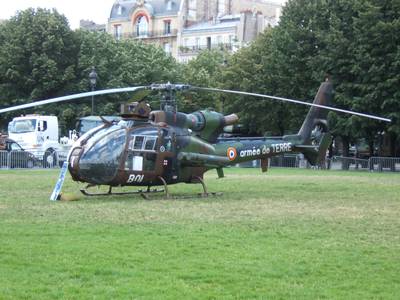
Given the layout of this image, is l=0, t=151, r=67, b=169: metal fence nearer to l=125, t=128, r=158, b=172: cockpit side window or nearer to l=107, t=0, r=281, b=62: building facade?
l=125, t=128, r=158, b=172: cockpit side window

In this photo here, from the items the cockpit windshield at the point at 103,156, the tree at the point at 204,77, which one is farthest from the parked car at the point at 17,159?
the cockpit windshield at the point at 103,156

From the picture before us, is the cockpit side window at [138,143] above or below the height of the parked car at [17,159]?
above

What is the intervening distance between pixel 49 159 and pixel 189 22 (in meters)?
66.7

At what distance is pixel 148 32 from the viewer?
11144cm

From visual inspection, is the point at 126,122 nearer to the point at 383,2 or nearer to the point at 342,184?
the point at 342,184

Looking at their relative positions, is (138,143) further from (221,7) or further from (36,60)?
(221,7)

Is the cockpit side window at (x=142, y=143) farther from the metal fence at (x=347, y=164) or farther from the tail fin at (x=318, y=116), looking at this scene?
the metal fence at (x=347, y=164)

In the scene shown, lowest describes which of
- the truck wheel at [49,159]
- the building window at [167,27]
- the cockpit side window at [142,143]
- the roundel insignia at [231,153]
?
the truck wheel at [49,159]

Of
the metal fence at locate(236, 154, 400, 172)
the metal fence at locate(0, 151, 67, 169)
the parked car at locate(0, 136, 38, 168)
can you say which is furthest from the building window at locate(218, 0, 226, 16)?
the parked car at locate(0, 136, 38, 168)

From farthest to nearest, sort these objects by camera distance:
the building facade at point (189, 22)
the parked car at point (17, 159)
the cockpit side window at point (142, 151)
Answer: the building facade at point (189, 22) < the parked car at point (17, 159) < the cockpit side window at point (142, 151)

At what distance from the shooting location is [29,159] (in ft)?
146

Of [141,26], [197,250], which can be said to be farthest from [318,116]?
[141,26]

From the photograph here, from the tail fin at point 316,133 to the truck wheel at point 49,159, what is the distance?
Answer: 24466 mm

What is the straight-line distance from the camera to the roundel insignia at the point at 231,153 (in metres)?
22.6
